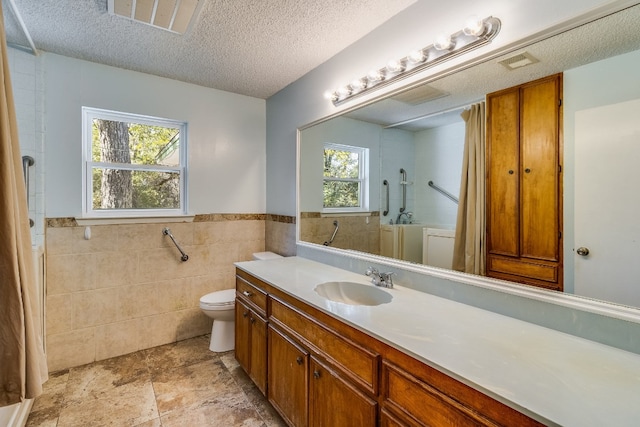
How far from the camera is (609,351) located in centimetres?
95

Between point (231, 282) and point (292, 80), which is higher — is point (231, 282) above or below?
below

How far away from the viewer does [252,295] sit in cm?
202

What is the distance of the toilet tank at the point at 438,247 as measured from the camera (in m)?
1.50

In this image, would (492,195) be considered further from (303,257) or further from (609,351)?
(303,257)

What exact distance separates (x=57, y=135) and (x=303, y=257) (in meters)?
2.08

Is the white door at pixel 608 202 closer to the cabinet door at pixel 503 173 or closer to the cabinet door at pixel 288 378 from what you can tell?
the cabinet door at pixel 503 173

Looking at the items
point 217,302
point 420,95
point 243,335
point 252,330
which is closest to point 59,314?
point 217,302

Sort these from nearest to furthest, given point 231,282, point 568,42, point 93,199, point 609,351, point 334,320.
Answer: point 609,351, point 568,42, point 334,320, point 93,199, point 231,282

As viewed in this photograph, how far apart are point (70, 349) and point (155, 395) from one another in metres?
0.91

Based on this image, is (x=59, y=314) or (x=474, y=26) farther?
(x=59, y=314)

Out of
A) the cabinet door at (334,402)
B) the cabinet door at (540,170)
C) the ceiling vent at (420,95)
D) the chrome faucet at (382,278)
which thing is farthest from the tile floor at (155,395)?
the ceiling vent at (420,95)

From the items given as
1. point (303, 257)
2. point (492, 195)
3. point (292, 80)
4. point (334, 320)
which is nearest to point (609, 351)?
point (492, 195)

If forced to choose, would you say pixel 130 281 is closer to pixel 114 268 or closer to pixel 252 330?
pixel 114 268

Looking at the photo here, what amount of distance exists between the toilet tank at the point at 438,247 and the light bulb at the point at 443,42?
0.88m
